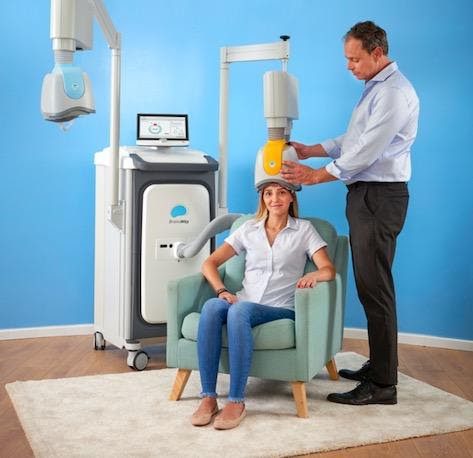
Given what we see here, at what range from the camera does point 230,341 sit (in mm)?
2971

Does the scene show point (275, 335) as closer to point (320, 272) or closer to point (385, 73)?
point (320, 272)

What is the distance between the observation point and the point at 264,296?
3.26 m

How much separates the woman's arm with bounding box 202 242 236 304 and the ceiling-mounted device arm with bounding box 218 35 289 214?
2.37 feet

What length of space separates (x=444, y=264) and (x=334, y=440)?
1786 mm

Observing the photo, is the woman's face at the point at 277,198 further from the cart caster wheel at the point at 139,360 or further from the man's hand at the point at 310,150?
the cart caster wheel at the point at 139,360

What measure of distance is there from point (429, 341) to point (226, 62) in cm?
177

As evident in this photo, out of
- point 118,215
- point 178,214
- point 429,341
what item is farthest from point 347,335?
point 118,215

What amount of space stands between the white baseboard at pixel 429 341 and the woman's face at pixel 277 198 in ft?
4.61

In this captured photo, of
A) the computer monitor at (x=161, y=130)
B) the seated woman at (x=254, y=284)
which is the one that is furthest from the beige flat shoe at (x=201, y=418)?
the computer monitor at (x=161, y=130)

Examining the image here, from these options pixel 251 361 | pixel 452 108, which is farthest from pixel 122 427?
pixel 452 108

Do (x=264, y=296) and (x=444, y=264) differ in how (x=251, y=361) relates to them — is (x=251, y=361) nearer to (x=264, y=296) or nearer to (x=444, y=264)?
(x=264, y=296)

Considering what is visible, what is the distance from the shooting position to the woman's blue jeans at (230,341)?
2.95 meters

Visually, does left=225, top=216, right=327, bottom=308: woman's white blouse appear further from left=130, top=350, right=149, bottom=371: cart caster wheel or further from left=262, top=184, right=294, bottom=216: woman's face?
left=130, top=350, right=149, bottom=371: cart caster wheel

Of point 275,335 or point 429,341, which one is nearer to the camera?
point 275,335
